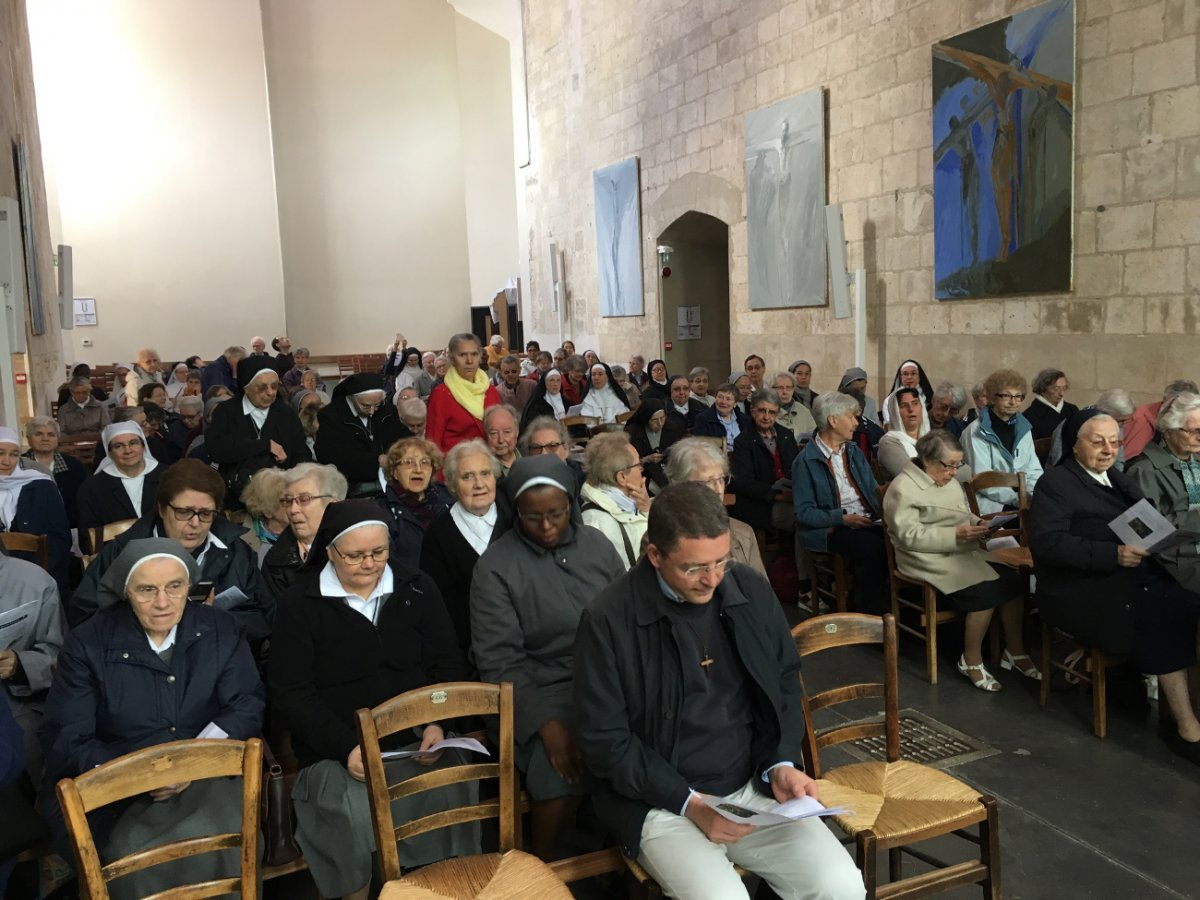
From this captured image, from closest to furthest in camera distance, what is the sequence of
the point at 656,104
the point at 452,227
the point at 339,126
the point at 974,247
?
the point at 974,247 < the point at 656,104 < the point at 339,126 < the point at 452,227

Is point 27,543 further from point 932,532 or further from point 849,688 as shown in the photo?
point 932,532

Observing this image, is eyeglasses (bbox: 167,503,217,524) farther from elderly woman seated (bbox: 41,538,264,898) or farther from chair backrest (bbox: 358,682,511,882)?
chair backrest (bbox: 358,682,511,882)

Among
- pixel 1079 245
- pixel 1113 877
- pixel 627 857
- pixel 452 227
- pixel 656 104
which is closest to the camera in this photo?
pixel 627 857

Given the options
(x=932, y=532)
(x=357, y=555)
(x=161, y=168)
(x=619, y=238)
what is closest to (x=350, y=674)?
(x=357, y=555)

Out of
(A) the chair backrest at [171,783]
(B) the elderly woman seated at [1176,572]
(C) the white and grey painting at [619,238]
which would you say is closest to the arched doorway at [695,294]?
(C) the white and grey painting at [619,238]

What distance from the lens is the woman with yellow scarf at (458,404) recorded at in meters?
5.96

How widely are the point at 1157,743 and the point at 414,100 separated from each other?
64.0ft

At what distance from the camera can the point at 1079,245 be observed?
23.4 feet

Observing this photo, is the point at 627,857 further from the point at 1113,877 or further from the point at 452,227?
the point at 452,227

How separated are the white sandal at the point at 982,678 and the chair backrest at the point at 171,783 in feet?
11.2

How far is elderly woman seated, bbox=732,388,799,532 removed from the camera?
5.90 metres

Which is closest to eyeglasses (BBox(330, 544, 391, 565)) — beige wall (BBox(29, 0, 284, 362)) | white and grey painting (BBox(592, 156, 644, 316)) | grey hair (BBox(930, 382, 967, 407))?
grey hair (BBox(930, 382, 967, 407))

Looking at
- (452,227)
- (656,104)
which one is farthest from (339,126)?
(656,104)

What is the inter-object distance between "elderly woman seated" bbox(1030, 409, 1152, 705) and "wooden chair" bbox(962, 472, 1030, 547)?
605 mm
